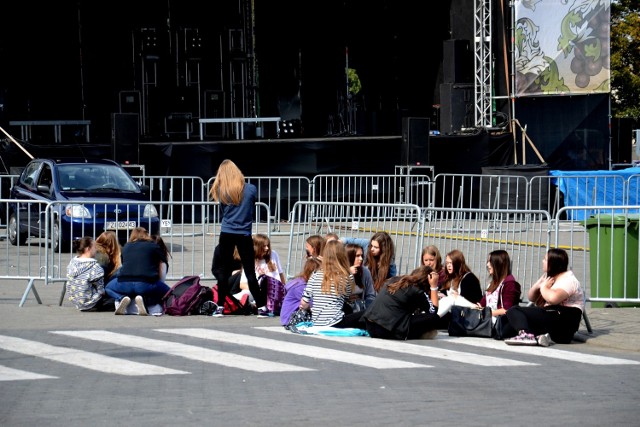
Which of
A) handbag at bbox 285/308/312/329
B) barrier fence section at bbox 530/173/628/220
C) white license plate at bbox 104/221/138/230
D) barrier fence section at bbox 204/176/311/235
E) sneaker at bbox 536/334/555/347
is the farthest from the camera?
barrier fence section at bbox 204/176/311/235

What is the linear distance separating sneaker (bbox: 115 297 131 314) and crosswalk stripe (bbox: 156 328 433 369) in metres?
1.29

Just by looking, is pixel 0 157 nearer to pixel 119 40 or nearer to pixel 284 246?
pixel 284 246

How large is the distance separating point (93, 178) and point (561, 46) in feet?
43.1

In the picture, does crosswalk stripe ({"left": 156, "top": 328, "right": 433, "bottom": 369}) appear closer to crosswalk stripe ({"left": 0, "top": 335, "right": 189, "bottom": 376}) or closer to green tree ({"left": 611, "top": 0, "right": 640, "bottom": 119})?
crosswalk stripe ({"left": 0, "top": 335, "right": 189, "bottom": 376})

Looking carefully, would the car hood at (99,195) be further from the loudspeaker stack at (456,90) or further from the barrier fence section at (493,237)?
the loudspeaker stack at (456,90)

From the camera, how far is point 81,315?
13.2m

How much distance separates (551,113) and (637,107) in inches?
997

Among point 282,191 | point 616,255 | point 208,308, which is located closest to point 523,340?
point 616,255

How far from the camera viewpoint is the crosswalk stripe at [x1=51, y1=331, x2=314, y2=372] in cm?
975

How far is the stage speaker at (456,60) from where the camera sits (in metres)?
28.8

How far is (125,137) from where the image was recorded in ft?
84.8

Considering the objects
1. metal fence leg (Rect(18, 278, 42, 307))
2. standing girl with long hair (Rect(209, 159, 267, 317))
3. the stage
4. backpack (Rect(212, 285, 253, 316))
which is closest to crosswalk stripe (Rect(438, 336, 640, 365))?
standing girl with long hair (Rect(209, 159, 267, 317))

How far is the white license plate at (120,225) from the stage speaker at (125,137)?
990cm

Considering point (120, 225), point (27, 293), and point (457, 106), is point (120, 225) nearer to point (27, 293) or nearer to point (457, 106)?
point (27, 293)
